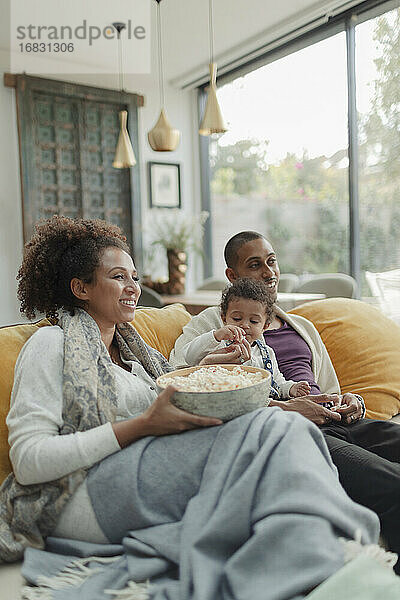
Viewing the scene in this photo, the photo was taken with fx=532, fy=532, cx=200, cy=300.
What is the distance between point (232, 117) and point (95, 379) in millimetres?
4702

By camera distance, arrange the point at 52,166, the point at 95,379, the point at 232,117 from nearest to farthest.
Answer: the point at 95,379
the point at 52,166
the point at 232,117

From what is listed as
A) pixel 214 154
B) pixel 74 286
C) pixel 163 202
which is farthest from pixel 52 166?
pixel 74 286

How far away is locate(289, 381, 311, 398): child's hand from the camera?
1708 millimetres

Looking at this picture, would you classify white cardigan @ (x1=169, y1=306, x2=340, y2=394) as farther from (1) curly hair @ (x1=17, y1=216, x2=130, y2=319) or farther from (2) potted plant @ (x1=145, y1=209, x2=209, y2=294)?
(2) potted plant @ (x1=145, y1=209, x2=209, y2=294)

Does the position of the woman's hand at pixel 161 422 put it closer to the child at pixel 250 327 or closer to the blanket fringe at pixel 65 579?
the blanket fringe at pixel 65 579

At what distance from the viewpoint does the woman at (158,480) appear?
1.01 meters

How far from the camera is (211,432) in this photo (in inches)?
50.3

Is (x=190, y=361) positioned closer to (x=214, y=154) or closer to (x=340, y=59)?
(x=340, y=59)

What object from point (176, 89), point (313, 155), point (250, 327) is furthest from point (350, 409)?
point (176, 89)

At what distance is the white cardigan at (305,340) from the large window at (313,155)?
2.30m

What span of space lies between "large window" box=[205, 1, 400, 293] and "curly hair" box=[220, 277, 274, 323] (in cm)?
250

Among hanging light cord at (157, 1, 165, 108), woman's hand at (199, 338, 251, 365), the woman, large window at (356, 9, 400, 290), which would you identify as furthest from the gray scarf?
hanging light cord at (157, 1, 165, 108)

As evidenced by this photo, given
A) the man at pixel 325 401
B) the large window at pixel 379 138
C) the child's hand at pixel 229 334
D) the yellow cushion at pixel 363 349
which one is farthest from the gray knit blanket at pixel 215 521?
the large window at pixel 379 138

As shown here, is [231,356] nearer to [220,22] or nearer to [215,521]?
[215,521]
